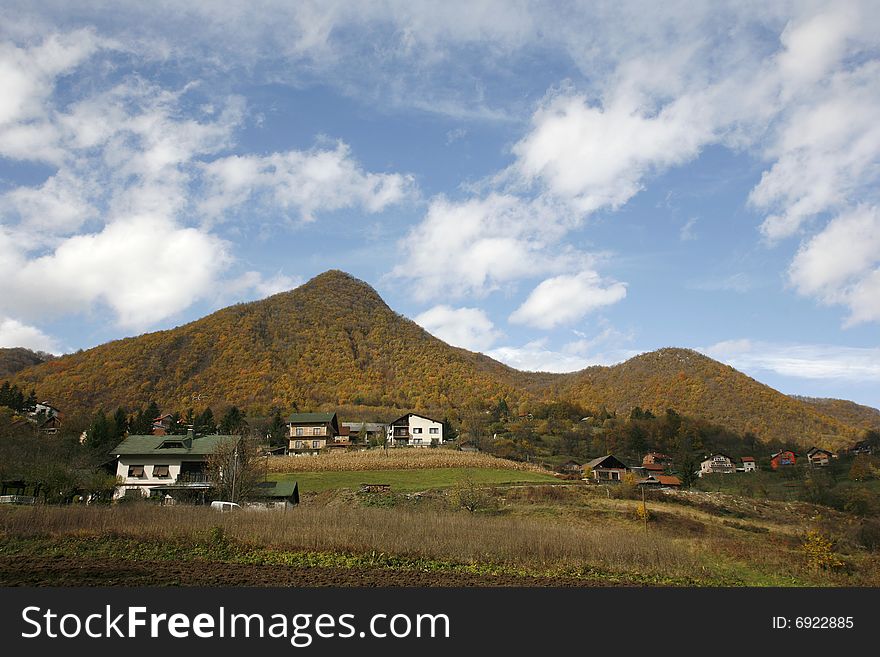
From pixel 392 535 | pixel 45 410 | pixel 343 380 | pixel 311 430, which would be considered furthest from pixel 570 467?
pixel 45 410

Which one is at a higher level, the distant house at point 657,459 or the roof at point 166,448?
the roof at point 166,448

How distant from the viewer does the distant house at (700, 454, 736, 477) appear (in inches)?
3898

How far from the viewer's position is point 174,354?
486 ft

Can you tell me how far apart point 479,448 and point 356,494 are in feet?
155

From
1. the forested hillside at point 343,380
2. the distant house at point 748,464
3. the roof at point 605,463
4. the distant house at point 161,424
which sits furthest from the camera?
the forested hillside at point 343,380

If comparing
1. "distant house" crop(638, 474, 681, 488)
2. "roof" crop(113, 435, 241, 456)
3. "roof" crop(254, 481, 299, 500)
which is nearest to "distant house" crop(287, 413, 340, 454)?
"roof" crop(113, 435, 241, 456)

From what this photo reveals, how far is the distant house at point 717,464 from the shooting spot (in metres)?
99.0

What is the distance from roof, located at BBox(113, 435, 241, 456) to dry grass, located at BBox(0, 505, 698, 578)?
2476 cm

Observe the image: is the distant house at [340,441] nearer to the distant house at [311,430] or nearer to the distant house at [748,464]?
the distant house at [311,430]

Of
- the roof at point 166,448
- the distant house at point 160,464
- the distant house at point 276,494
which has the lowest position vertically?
the distant house at point 276,494

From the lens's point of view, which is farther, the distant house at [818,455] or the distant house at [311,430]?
the distant house at [818,455]

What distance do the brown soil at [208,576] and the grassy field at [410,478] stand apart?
29.5 meters

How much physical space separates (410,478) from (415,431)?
4089cm

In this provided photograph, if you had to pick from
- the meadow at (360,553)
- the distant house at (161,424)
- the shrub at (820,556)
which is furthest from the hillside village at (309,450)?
the shrub at (820,556)
